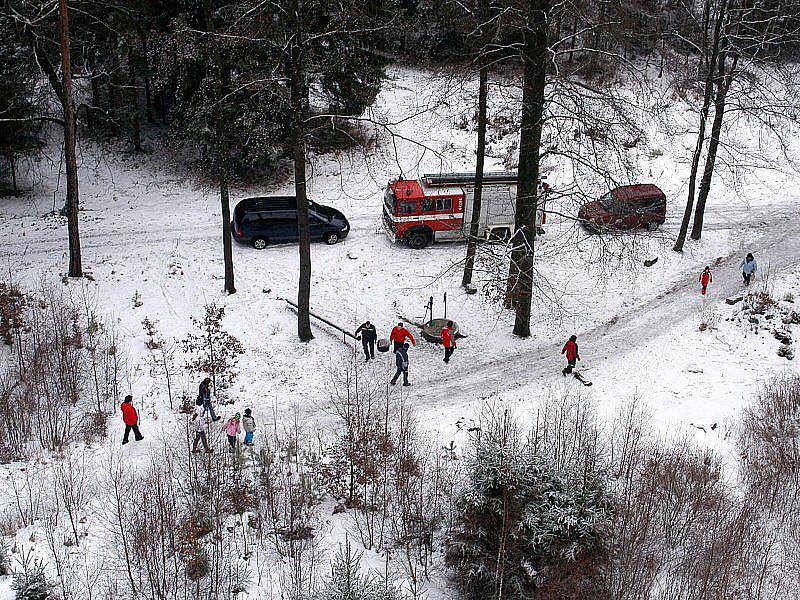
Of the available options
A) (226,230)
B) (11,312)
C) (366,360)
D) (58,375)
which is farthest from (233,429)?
(11,312)

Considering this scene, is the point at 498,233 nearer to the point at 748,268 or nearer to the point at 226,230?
the point at 748,268

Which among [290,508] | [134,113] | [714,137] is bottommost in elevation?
[290,508]

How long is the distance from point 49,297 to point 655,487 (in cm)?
1683

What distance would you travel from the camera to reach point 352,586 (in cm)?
1120

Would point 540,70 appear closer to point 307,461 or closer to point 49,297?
point 307,461

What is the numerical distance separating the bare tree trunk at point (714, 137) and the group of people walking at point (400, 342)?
33.8 ft

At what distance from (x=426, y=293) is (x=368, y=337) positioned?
13.2ft

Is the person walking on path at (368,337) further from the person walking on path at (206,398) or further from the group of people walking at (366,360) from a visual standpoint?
the person walking on path at (206,398)

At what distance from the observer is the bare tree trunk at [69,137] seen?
19.8 metres

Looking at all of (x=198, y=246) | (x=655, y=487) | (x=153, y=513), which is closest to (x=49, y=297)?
(x=198, y=246)

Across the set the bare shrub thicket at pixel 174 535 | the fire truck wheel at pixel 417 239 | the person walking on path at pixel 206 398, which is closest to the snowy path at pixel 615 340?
the person walking on path at pixel 206 398

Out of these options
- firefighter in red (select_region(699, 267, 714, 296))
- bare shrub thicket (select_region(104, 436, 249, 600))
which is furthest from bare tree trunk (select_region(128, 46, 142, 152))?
firefighter in red (select_region(699, 267, 714, 296))

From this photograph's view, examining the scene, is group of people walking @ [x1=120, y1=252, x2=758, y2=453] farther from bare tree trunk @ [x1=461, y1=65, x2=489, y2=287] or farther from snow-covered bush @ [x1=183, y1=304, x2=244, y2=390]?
bare tree trunk @ [x1=461, y1=65, x2=489, y2=287]

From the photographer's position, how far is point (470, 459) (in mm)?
12938
